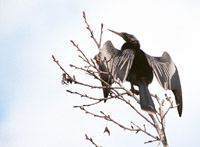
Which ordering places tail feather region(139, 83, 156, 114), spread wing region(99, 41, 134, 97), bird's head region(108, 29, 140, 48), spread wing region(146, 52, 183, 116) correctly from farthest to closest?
bird's head region(108, 29, 140, 48) → spread wing region(146, 52, 183, 116) → spread wing region(99, 41, 134, 97) → tail feather region(139, 83, 156, 114)

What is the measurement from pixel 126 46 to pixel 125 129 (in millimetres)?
2273

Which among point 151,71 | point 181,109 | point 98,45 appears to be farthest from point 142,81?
point 98,45

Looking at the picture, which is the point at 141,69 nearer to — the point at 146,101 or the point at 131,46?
the point at 131,46

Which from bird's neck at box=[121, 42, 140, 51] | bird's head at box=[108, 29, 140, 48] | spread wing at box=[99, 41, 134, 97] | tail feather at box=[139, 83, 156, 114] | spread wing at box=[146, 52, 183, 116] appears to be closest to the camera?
tail feather at box=[139, 83, 156, 114]

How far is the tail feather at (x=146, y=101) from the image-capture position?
3.34 meters

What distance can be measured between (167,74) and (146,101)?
0.80 meters

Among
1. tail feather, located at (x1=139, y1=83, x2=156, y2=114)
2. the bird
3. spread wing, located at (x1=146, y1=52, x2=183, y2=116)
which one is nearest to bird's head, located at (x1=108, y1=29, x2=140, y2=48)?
the bird

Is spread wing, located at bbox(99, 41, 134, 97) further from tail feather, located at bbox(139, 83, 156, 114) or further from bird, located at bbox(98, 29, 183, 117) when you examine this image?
tail feather, located at bbox(139, 83, 156, 114)

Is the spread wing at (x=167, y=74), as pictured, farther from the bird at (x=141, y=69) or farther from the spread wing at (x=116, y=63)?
the spread wing at (x=116, y=63)

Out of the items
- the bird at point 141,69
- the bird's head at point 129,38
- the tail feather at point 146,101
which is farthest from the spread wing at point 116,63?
the bird's head at point 129,38

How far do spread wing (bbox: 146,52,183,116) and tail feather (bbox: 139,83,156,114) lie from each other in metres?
0.24

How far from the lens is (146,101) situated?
354 centimetres

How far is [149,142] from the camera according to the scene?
2.85 m

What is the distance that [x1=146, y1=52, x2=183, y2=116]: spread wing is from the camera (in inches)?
157
